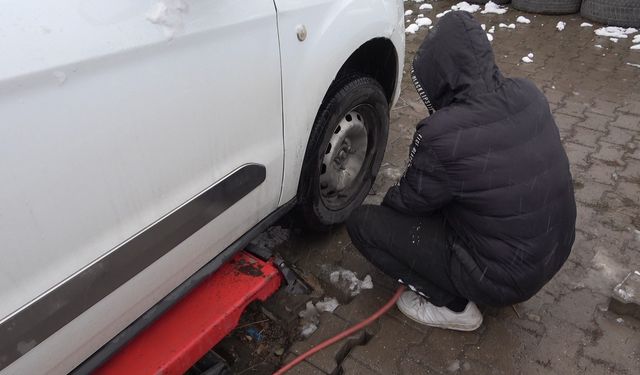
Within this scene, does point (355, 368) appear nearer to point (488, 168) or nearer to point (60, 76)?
point (488, 168)

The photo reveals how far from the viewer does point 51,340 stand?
1320mm

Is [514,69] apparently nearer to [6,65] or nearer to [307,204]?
[307,204]

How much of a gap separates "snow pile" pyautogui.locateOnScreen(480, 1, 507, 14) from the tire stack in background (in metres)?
0.09

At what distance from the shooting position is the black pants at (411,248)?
2068 mm

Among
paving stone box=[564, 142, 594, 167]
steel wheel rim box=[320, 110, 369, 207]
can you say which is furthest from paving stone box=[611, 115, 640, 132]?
steel wheel rim box=[320, 110, 369, 207]

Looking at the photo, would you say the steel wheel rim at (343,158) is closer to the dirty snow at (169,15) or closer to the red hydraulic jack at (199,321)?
the red hydraulic jack at (199,321)

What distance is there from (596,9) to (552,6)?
480 mm

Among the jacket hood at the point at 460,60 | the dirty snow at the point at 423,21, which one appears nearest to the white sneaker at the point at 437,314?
the jacket hood at the point at 460,60

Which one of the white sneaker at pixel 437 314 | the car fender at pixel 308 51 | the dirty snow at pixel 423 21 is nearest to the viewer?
the car fender at pixel 308 51

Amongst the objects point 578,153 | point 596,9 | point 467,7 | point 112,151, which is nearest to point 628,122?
point 578,153

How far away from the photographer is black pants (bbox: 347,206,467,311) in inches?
81.4

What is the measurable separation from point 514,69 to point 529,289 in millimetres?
3230

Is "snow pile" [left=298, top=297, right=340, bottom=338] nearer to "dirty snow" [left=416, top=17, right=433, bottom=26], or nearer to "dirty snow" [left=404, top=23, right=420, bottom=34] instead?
"dirty snow" [left=404, top=23, right=420, bottom=34]

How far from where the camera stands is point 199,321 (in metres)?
1.89
